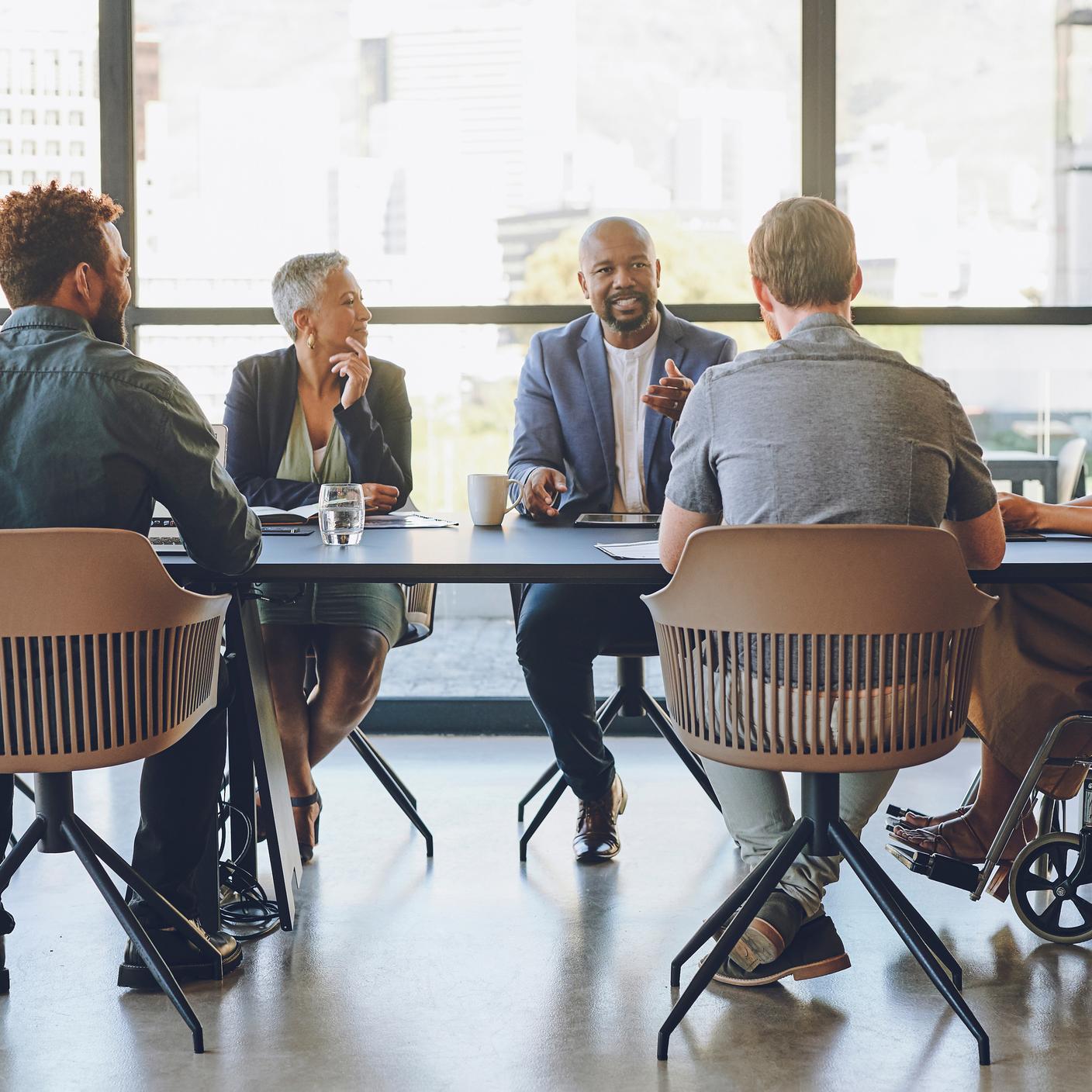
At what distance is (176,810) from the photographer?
2191mm

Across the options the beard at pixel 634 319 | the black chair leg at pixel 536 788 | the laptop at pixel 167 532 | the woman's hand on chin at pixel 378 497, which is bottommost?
the black chair leg at pixel 536 788

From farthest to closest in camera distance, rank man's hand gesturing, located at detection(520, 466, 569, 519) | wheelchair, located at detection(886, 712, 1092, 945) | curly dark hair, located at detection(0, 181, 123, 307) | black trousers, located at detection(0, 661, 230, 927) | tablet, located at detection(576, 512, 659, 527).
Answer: man's hand gesturing, located at detection(520, 466, 569, 519) → tablet, located at detection(576, 512, 659, 527) → wheelchair, located at detection(886, 712, 1092, 945) → black trousers, located at detection(0, 661, 230, 927) → curly dark hair, located at detection(0, 181, 123, 307)

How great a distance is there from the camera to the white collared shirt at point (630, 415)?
318 centimetres

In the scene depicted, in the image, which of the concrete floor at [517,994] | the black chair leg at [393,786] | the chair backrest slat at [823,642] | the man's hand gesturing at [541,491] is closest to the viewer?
the chair backrest slat at [823,642]

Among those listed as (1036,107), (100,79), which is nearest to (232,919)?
(100,79)

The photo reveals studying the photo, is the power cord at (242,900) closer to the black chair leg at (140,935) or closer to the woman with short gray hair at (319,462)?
the woman with short gray hair at (319,462)

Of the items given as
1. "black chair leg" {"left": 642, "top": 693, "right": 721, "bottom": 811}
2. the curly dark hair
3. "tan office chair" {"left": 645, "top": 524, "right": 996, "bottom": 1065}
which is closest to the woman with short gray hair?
"black chair leg" {"left": 642, "top": 693, "right": 721, "bottom": 811}

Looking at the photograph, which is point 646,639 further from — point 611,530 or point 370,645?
point 370,645

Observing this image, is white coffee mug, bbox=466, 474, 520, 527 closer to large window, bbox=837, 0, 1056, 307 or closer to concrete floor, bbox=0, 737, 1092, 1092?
concrete floor, bbox=0, 737, 1092, 1092

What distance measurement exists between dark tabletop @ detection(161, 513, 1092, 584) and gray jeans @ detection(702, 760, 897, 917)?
1.39 feet

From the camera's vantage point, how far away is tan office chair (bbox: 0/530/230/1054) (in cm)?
182

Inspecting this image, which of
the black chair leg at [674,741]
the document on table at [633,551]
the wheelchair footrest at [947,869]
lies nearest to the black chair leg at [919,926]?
the wheelchair footrest at [947,869]

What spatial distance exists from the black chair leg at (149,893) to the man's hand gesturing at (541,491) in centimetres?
112

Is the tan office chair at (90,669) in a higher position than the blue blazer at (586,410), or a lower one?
lower
